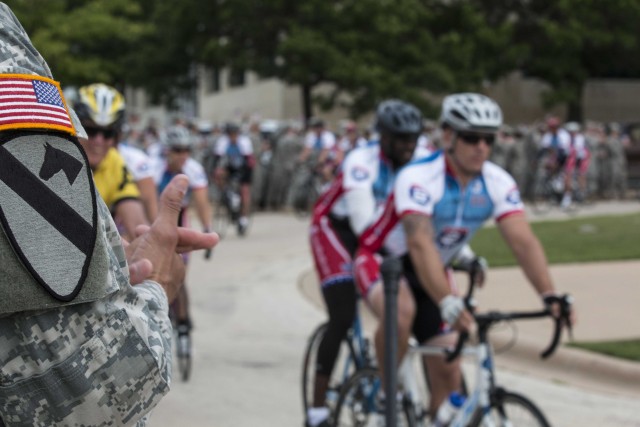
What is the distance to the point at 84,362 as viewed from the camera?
6.31ft

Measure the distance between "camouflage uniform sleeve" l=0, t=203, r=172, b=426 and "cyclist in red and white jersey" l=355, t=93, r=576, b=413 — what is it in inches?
129

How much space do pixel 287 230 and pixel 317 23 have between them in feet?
55.6

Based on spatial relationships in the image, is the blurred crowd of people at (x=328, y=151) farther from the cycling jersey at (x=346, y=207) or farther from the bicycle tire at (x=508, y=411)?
the bicycle tire at (x=508, y=411)

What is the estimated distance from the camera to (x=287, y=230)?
2155 centimetres

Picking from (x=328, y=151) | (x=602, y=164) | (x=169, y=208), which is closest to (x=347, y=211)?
(x=169, y=208)

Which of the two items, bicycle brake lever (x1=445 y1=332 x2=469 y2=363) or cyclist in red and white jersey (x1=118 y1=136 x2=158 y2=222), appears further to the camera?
cyclist in red and white jersey (x1=118 y1=136 x2=158 y2=222)

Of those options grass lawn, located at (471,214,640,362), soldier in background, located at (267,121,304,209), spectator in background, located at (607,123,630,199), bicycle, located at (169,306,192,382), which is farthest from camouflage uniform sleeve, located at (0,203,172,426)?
spectator in background, located at (607,123,630,199)

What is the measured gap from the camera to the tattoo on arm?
529cm

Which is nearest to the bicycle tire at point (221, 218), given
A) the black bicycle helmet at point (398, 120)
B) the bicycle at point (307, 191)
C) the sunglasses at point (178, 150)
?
the bicycle at point (307, 191)

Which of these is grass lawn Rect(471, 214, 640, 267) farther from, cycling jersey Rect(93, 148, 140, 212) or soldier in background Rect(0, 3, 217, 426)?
soldier in background Rect(0, 3, 217, 426)

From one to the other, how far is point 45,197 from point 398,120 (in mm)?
4733

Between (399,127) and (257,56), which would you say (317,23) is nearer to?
(257,56)

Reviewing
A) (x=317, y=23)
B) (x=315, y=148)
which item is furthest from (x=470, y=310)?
(x=317, y=23)

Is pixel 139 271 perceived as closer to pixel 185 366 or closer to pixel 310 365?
pixel 310 365
